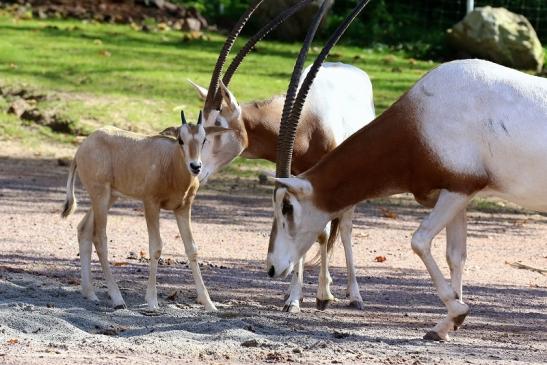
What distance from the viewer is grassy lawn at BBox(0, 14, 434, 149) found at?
13.9 m

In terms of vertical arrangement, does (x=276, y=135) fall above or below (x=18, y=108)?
above

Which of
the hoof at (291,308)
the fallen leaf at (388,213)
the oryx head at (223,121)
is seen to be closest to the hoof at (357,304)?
the hoof at (291,308)

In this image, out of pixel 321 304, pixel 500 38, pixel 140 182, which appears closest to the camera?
pixel 140 182

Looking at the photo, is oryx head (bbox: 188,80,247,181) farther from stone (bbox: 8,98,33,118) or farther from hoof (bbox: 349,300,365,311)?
stone (bbox: 8,98,33,118)

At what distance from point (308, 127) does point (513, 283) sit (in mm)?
1950

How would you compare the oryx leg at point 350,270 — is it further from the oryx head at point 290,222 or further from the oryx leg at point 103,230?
the oryx leg at point 103,230

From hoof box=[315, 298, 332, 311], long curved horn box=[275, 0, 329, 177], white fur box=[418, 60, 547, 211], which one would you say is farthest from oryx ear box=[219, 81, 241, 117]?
white fur box=[418, 60, 547, 211]

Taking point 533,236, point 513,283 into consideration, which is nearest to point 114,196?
point 513,283

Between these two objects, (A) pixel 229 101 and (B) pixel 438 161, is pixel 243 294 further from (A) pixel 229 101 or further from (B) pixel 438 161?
(B) pixel 438 161

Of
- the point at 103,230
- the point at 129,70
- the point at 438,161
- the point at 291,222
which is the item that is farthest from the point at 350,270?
the point at 129,70

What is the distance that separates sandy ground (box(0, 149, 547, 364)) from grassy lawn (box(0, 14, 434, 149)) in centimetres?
196

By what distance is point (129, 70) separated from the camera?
1592cm

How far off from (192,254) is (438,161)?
1635mm

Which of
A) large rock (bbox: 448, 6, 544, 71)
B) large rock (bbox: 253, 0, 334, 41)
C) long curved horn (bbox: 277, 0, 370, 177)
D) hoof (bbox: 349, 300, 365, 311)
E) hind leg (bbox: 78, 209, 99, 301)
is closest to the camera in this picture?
long curved horn (bbox: 277, 0, 370, 177)
